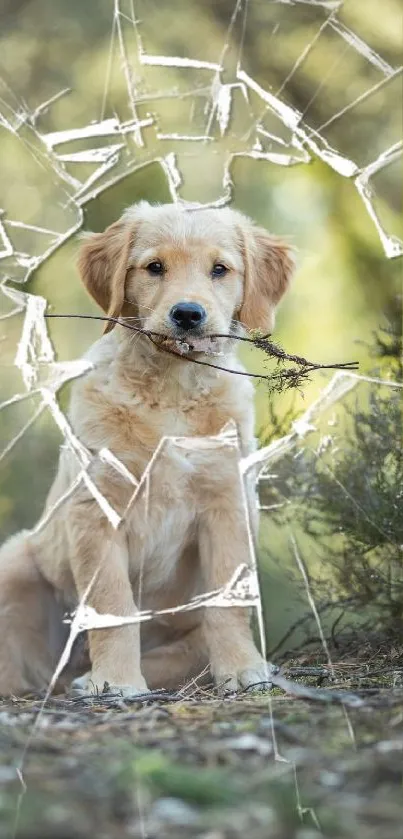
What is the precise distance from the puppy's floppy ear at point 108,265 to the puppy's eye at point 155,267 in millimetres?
56

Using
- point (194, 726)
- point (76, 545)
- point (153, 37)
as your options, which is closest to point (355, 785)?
point (194, 726)

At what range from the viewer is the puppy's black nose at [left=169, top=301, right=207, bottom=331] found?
1.97m

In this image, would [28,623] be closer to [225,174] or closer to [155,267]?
[155,267]

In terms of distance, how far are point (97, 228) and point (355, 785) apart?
1.54 meters

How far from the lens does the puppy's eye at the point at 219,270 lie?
2.12 meters

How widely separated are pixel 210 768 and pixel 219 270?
3.81ft

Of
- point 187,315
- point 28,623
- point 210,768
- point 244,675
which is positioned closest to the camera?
point 210,768

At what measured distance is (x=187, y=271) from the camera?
2.08 m

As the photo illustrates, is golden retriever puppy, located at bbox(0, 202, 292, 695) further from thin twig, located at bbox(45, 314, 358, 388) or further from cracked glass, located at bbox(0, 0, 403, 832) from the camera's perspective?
cracked glass, located at bbox(0, 0, 403, 832)

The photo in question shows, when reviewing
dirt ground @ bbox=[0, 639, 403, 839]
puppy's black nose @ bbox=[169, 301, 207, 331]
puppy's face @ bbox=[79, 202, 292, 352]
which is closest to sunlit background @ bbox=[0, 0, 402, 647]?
puppy's face @ bbox=[79, 202, 292, 352]

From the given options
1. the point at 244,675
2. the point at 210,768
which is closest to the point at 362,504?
the point at 244,675

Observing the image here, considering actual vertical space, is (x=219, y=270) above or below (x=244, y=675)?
above

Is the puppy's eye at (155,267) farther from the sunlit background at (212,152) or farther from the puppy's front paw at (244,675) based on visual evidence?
the puppy's front paw at (244,675)

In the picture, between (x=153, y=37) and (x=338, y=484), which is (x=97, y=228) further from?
(x=338, y=484)
